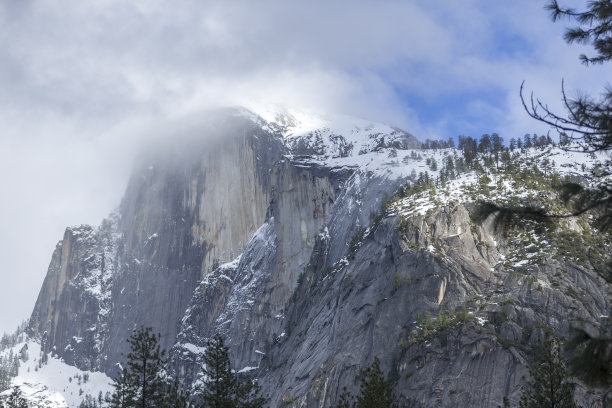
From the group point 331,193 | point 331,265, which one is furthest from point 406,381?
point 331,193

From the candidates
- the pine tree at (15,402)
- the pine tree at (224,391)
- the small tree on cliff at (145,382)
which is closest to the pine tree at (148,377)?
the small tree on cliff at (145,382)

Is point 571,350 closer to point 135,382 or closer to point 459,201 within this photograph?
point 135,382

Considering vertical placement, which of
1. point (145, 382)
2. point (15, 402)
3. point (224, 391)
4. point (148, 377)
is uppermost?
point (148, 377)

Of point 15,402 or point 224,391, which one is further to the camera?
point 15,402

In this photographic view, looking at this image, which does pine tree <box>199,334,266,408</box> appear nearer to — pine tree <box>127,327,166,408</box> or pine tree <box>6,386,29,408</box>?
pine tree <box>127,327,166,408</box>

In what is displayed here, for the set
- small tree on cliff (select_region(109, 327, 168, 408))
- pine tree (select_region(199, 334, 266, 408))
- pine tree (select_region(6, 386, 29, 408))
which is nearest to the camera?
pine tree (select_region(199, 334, 266, 408))

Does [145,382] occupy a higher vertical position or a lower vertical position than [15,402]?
higher

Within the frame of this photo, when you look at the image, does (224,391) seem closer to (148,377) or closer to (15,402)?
(148,377)

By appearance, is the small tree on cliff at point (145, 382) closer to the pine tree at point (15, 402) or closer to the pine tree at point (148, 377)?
the pine tree at point (148, 377)

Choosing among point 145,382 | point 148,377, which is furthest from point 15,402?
point 145,382

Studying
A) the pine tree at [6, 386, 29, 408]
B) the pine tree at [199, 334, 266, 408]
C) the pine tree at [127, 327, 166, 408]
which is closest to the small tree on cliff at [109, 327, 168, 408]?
the pine tree at [127, 327, 166, 408]

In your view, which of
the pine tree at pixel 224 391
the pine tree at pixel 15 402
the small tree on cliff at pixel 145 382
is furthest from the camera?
the pine tree at pixel 15 402

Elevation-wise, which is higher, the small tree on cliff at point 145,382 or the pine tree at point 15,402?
the small tree on cliff at point 145,382

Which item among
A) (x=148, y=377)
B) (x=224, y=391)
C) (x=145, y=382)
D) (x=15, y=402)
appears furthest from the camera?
(x=15, y=402)
